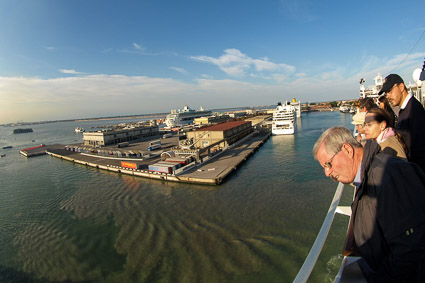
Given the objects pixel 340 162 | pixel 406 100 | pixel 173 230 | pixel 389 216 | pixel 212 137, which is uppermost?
pixel 406 100

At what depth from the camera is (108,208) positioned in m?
14.5

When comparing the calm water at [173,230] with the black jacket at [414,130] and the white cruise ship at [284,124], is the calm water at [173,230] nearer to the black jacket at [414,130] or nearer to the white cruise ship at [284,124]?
the black jacket at [414,130]

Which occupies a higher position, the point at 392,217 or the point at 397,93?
the point at 397,93

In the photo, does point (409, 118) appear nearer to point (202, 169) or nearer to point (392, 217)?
point (392, 217)

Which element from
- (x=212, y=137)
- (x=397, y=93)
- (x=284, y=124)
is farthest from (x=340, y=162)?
(x=284, y=124)

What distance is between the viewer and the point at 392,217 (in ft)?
3.64

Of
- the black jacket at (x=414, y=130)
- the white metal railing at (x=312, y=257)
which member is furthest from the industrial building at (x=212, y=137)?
the black jacket at (x=414, y=130)

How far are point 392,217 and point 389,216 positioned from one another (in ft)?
0.05

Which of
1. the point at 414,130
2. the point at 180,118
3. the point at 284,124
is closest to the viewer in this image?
the point at 414,130

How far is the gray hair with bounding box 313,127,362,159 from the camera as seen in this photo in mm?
1489

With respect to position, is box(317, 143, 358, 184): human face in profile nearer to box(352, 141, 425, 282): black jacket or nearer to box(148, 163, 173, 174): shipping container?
box(352, 141, 425, 282): black jacket

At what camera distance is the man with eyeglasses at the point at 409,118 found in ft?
6.93

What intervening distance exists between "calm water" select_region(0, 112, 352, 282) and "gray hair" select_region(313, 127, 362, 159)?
7.66 meters

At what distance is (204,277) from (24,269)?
27.8 feet
